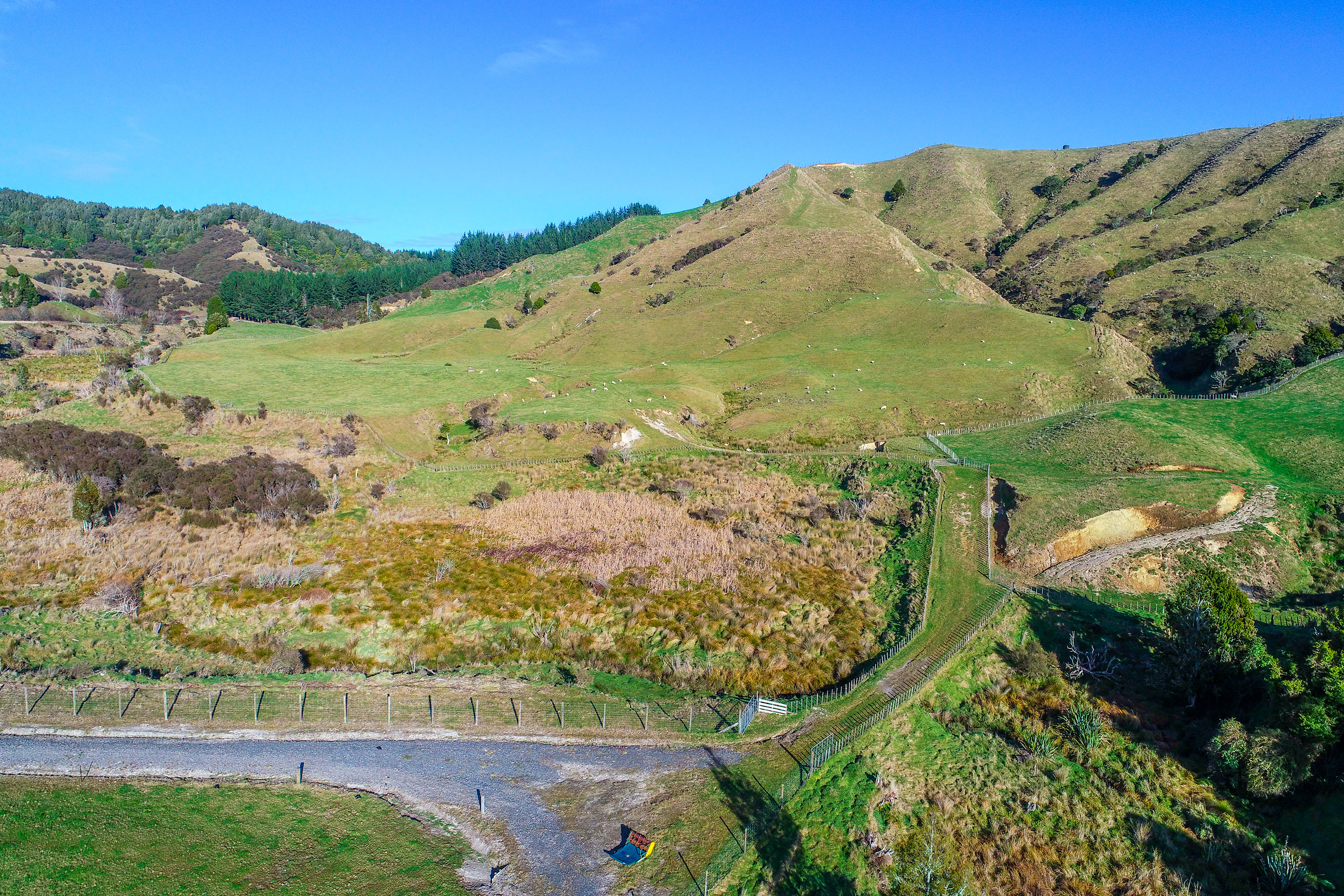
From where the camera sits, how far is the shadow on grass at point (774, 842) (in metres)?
16.9

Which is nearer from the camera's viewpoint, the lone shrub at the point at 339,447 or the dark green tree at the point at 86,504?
the dark green tree at the point at 86,504

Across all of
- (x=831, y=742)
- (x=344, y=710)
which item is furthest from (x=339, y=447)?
(x=831, y=742)

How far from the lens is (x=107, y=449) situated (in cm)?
4534

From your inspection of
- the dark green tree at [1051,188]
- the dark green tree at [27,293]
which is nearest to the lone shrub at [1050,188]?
the dark green tree at [1051,188]

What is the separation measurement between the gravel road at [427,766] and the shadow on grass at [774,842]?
4.19 ft

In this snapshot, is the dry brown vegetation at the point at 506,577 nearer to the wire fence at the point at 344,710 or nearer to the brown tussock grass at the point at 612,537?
the brown tussock grass at the point at 612,537

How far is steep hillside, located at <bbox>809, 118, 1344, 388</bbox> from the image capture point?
7000cm

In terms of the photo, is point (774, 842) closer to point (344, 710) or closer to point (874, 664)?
point (874, 664)

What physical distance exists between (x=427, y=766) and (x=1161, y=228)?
397 feet

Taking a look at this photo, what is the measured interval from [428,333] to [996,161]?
13106 centimetres

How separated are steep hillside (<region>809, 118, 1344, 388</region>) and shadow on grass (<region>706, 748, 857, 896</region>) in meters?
60.5

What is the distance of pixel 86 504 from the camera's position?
36938 millimetres

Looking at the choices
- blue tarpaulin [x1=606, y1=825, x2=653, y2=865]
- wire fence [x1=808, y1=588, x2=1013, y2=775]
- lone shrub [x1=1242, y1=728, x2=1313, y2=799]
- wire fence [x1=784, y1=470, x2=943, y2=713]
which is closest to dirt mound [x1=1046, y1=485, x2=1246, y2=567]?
wire fence [x1=784, y1=470, x2=943, y2=713]

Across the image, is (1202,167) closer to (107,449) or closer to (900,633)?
(900,633)
